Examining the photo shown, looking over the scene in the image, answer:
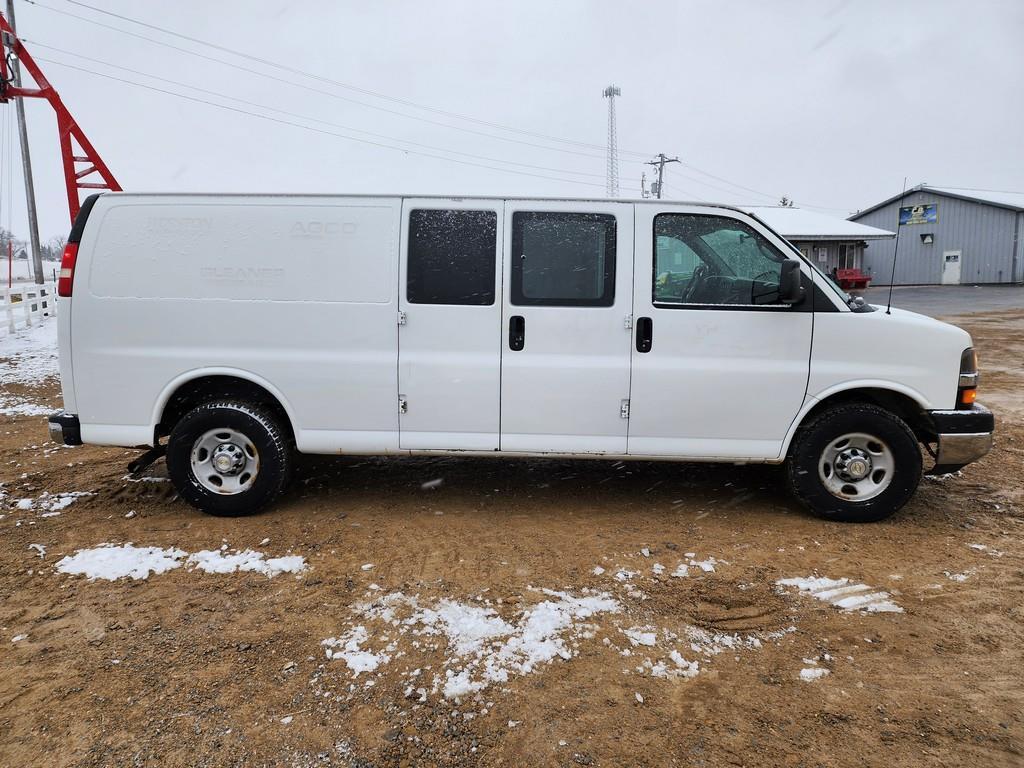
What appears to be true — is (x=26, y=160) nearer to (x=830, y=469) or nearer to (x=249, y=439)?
(x=249, y=439)

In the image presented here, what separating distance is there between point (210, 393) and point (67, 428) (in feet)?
3.21

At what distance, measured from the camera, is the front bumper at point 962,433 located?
4297 mm

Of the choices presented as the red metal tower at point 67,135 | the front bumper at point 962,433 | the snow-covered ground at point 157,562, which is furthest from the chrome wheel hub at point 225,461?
the red metal tower at point 67,135

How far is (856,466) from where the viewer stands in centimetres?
440

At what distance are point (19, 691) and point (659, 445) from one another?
360 cm

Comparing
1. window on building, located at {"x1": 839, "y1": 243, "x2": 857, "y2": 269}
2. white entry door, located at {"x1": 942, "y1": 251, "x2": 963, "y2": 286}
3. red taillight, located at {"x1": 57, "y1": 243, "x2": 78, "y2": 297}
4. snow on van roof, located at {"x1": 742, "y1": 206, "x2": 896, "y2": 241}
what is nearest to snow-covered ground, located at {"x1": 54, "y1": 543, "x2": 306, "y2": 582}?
red taillight, located at {"x1": 57, "y1": 243, "x2": 78, "y2": 297}

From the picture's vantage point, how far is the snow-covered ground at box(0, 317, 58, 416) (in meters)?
8.76

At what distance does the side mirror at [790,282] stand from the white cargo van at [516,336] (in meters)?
0.13

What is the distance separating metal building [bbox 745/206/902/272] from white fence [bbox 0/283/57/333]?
28.2 metres

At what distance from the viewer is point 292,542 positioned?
4.17 m

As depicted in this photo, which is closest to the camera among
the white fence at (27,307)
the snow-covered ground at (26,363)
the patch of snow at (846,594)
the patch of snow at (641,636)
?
the patch of snow at (641,636)

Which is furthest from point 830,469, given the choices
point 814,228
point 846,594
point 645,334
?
point 814,228

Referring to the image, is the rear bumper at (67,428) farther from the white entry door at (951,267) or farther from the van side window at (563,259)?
the white entry door at (951,267)

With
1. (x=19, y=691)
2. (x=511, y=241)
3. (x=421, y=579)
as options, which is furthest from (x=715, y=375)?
(x=19, y=691)
